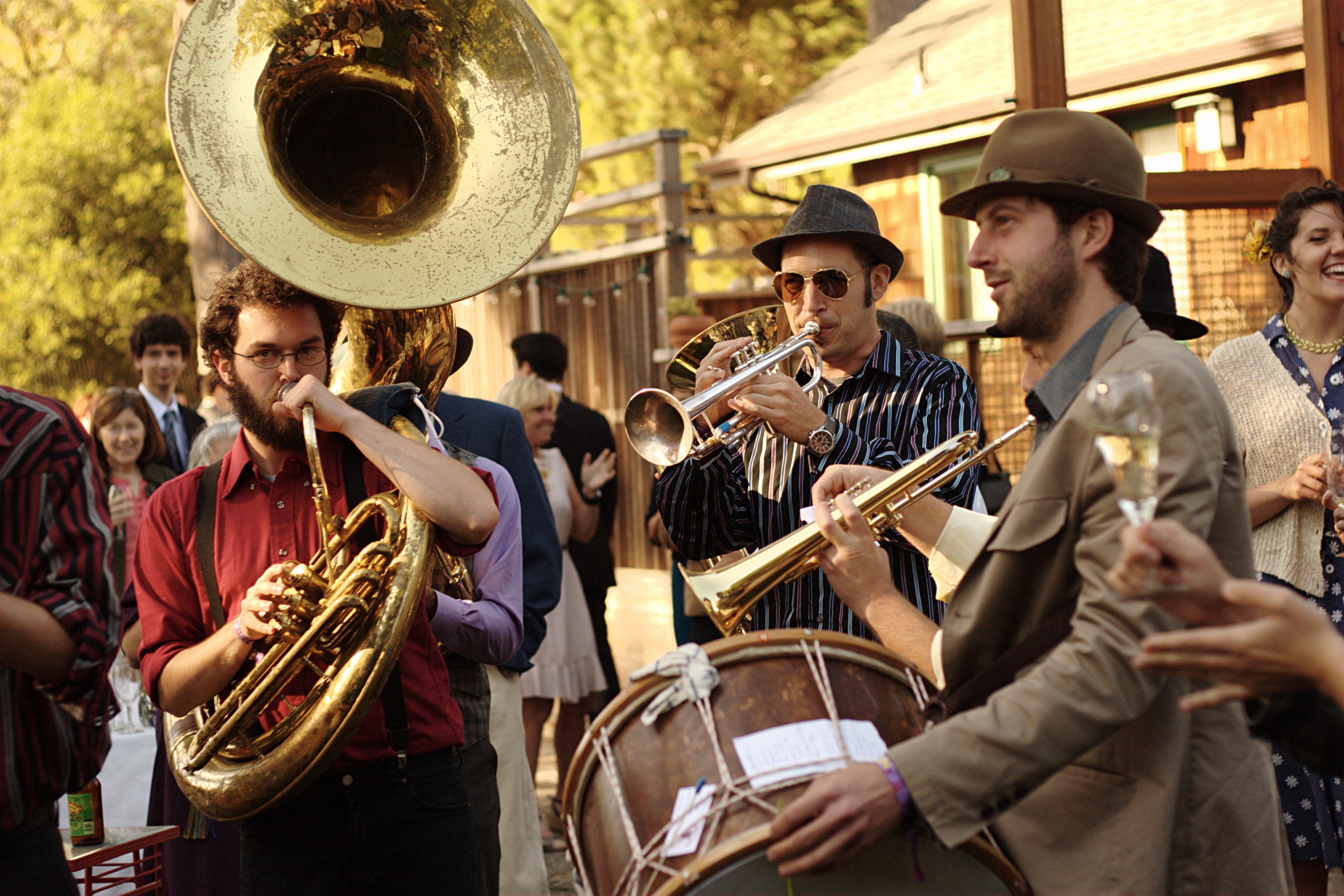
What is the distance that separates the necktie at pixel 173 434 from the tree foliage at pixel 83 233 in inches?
629

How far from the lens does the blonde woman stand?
604 centimetres

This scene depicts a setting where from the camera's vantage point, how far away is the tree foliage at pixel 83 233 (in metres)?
21.8

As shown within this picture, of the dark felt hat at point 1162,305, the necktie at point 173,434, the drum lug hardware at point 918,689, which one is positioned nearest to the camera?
the drum lug hardware at point 918,689

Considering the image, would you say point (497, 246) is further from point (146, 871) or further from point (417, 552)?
point (146, 871)

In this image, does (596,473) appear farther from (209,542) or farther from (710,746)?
(710,746)

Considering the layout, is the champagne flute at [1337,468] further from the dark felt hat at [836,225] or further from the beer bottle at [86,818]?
the beer bottle at [86,818]

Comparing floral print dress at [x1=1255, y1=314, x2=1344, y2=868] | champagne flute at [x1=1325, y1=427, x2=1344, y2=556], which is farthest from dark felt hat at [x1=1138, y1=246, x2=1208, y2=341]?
floral print dress at [x1=1255, y1=314, x2=1344, y2=868]

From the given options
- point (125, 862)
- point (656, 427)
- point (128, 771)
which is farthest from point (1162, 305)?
point (128, 771)

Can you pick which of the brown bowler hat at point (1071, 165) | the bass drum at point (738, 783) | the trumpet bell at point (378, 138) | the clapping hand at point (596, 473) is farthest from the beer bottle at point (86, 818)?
the clapping hand at point (596, 473)

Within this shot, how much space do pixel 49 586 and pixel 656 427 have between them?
59.6 inches

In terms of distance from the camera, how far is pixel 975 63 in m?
10.4

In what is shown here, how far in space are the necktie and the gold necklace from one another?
5381mm

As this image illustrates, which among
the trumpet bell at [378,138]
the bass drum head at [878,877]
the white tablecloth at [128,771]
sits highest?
the trumpet bell at [378,138]

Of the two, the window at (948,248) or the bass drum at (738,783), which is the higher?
the window at (948,248)
